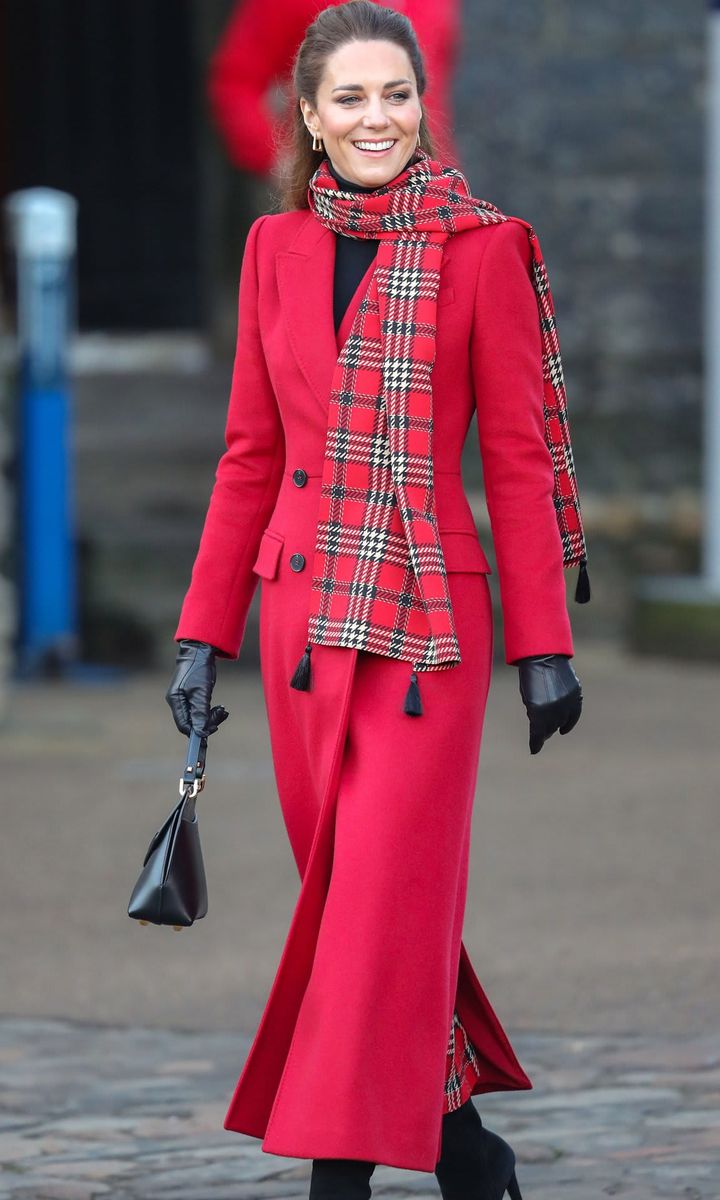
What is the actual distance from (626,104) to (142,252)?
4.05m

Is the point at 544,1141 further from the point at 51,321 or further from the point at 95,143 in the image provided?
the point at 95,143

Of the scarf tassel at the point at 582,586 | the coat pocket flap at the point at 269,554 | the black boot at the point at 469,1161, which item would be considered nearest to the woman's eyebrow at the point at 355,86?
the coat pocket flap at the point at 269,554

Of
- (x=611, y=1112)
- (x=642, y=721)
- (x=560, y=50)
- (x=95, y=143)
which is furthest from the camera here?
(x=95, y=143)


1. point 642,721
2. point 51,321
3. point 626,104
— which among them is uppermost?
point 626,104

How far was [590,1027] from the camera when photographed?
5125mm

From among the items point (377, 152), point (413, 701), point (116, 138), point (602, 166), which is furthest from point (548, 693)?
point (116, 138)

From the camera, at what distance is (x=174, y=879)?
11.6ft

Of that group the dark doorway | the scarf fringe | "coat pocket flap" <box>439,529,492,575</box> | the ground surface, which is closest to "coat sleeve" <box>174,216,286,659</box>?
the scarf fringe

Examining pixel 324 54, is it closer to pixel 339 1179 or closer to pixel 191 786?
pixel 191 786

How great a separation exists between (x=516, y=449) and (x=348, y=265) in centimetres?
39

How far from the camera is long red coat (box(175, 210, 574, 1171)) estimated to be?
343 cm

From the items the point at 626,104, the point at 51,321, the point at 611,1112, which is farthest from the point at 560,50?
the point at 611,1112

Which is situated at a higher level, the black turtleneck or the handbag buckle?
the black turtleneck

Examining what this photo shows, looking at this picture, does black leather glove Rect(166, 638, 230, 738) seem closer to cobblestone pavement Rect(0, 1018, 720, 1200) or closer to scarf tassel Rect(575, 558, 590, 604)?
scarf tassel Rect(575, 558, 590, 604)
